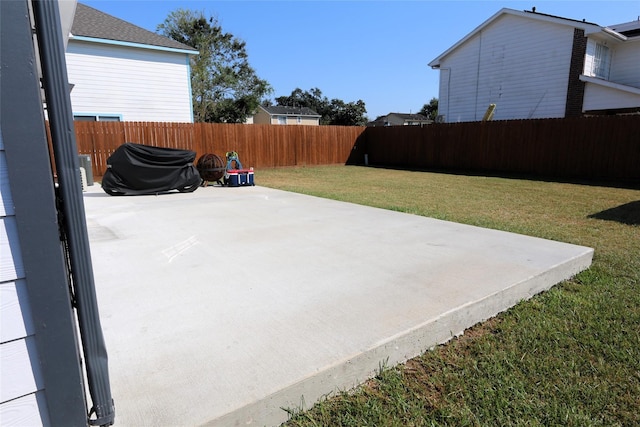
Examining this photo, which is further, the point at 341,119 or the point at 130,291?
the point at 341,119

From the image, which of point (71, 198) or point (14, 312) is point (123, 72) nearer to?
point (71, 198)

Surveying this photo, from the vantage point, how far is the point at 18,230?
1058 mm

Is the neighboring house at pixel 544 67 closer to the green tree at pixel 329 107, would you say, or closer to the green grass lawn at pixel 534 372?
the green grass lawn at pixel 534 372

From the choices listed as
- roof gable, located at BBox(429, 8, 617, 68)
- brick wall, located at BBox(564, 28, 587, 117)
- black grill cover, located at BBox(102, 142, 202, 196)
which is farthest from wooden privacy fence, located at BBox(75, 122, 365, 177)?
brick wall, located at BBox(564, 28, 587, 117)

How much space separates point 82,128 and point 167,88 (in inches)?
139

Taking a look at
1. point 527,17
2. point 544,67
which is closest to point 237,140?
point 544,67

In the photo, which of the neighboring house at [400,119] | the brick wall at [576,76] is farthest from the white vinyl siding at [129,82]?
the neighboring house at [400,119]

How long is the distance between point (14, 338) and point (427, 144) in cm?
1694

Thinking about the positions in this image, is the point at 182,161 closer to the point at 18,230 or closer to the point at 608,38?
the point at 18,230

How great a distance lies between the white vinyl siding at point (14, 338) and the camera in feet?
3.42

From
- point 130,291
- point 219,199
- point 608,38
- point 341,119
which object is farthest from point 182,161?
point 341,119

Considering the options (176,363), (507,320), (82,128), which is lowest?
(507,320)

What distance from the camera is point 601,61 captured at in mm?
16484

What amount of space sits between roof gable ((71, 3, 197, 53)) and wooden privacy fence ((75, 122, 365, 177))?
2909 millimetres
